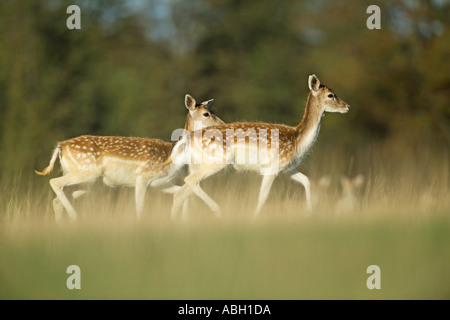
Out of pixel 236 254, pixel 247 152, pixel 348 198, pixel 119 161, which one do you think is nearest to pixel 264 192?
pixel 247 152

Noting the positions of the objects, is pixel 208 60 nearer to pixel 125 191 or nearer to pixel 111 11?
pixel 111 11

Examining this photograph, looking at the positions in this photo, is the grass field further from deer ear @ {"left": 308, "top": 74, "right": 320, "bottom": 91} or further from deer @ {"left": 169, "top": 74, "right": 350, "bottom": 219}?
deer ear @ {"left": 308, "top": 74, "right": 320, "bottom": 91}

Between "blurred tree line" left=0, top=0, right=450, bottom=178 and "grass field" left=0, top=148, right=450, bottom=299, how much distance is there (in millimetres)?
9062

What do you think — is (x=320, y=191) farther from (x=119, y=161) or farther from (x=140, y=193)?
(x=119, y=161)

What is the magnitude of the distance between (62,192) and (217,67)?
15.8m

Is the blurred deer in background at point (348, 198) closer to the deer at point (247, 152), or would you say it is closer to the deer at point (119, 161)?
the deer at point (247, 152)

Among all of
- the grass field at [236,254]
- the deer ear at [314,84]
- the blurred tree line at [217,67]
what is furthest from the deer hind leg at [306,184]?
the blurred tree line at [217,67]

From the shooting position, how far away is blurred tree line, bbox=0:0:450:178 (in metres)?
17.8

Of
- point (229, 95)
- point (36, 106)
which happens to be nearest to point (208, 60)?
point (229, 95)

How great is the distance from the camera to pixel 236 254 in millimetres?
5336

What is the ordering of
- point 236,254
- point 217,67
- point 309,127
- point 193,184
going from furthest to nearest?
point 217,67 → point 309,127 → point 193,184 → point 236,254

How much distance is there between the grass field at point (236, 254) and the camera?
4.86 metres

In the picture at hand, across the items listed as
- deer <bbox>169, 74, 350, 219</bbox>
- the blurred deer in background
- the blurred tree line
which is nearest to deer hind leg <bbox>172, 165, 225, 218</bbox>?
deer <bbox>169, 74, 350, 219</bbox>

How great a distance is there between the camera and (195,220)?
6770mm
